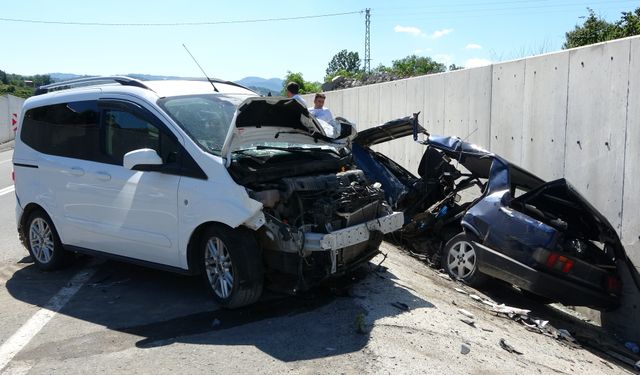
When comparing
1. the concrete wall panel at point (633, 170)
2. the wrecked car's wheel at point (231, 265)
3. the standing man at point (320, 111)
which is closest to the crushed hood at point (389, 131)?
the standing man at point (320, 111)

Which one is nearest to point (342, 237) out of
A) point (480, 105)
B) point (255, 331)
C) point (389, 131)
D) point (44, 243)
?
point (255, 331)

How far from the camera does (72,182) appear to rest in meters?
5.83

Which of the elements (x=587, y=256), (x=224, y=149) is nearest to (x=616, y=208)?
(x=587, y=256)

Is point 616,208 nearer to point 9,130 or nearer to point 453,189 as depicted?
point 453,189

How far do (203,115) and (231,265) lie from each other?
151 cm

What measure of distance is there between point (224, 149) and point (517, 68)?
18.2 ft

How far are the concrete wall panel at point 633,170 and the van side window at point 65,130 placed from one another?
18.7ft

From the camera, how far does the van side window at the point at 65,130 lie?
5.81m

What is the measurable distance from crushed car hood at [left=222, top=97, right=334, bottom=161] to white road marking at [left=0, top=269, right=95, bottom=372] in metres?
2.11

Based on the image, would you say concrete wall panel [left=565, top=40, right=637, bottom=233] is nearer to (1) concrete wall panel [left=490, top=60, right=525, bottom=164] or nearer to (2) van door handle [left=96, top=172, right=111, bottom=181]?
(1) concrete wall panel [left=490, top=60, right=525, bottom=164]

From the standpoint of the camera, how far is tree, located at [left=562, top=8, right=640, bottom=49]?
14.1 m

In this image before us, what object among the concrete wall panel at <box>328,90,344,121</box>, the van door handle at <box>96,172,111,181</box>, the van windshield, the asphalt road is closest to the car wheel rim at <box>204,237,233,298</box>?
the asphalt road

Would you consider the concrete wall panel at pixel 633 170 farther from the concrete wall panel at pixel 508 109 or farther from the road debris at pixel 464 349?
the road debris at pixel 464 349

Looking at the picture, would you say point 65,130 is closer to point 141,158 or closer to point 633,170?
point 141,158
